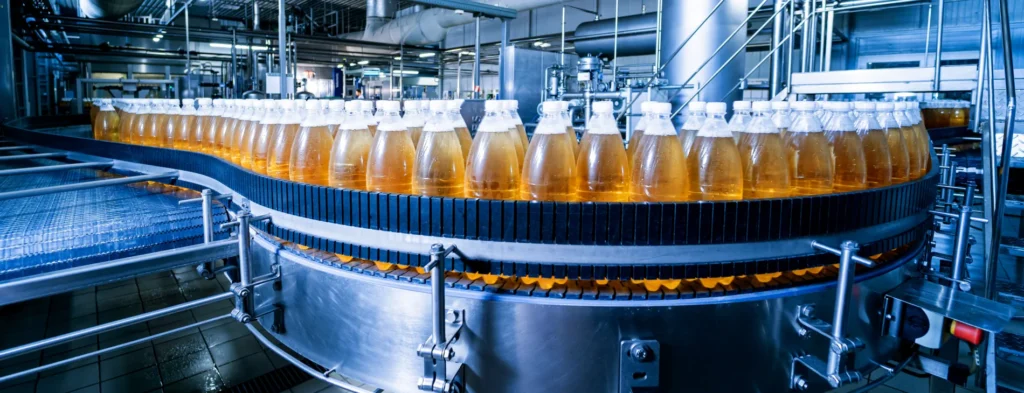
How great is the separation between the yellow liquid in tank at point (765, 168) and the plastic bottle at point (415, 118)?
591mm

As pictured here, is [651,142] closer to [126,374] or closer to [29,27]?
[126,374]

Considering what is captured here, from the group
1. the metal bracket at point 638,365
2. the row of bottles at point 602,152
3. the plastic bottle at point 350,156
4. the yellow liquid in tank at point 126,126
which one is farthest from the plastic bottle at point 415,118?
the yellow liquid in tank at point 126,126

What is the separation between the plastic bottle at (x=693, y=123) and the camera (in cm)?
95

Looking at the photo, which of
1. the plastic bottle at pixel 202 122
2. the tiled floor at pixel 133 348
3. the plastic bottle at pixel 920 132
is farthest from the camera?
the tiled floor at pixel 133 348

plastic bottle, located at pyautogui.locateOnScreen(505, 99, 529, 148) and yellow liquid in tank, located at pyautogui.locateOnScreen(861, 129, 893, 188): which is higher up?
plastic bottle, located at pyautogui.locateOnScreen(505, 99, 529, 148)

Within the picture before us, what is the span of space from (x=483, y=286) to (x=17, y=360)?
3.17m

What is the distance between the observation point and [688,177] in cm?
93

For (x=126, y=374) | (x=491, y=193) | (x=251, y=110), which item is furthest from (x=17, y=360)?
(x=491, y=193)

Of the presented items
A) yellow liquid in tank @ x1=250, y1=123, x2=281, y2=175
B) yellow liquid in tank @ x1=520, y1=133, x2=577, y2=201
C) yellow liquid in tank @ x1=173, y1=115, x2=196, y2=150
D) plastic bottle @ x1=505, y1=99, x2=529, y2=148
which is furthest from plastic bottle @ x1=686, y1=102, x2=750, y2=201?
yellow liquid in tank @ x1=173, y1=115, x2=196, y2=150

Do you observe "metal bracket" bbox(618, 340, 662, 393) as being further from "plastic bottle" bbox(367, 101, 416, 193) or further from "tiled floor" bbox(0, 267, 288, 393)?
"tiled floor" bbox(0, 267, 288, 393)

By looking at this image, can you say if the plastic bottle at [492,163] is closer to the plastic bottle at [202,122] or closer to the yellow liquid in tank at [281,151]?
the yellow liquid in tank at [281,151]

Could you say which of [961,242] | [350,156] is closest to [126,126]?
[350,156]

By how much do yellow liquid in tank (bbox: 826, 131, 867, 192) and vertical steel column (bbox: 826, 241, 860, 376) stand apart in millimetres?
323

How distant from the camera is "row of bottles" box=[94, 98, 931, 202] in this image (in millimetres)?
881
